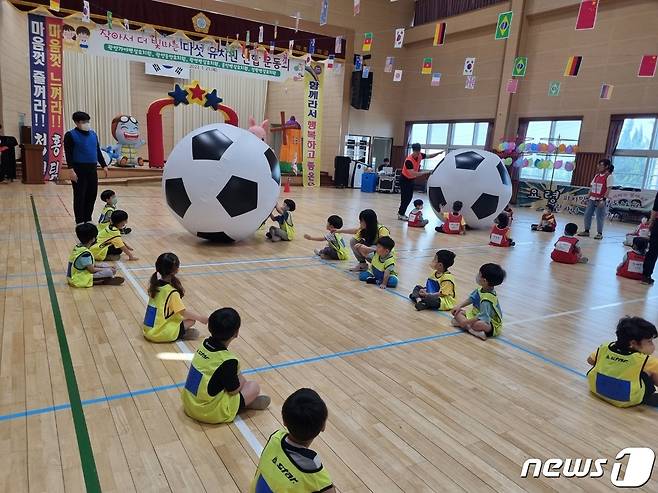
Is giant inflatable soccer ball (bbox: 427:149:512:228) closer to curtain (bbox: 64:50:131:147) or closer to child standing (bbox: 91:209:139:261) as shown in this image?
child standing (bbox: 91:209:139:261)

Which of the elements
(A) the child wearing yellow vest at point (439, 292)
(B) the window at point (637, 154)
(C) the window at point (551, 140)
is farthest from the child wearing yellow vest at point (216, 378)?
(C) the window at point (551, 140)

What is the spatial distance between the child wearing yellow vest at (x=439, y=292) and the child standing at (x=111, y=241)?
10.2ft

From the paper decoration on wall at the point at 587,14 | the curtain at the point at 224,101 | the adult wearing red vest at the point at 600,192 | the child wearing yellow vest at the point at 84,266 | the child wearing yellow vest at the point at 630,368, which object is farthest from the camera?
the curtain at the point at 224,101

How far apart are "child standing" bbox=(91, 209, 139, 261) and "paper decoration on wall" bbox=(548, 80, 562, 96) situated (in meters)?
12.8

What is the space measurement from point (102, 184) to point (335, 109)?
30.2 feet

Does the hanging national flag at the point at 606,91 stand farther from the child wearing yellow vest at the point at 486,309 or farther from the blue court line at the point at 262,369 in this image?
the blue court line at the point at 262,369

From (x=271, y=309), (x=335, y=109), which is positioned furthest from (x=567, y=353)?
(x=335, y=109)

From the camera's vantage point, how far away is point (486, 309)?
3.75m

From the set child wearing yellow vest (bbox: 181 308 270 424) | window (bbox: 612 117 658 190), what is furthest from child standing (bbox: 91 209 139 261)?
window (bbox: 612 117 658 190)

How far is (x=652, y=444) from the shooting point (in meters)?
2.44

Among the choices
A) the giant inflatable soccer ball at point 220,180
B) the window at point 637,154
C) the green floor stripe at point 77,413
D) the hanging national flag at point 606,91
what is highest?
the hanging national flag at point 606,91

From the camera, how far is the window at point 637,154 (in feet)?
40.7

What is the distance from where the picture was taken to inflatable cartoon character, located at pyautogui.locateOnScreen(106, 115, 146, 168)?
16016 millimetres

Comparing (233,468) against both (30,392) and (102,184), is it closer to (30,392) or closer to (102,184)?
(30,392)
